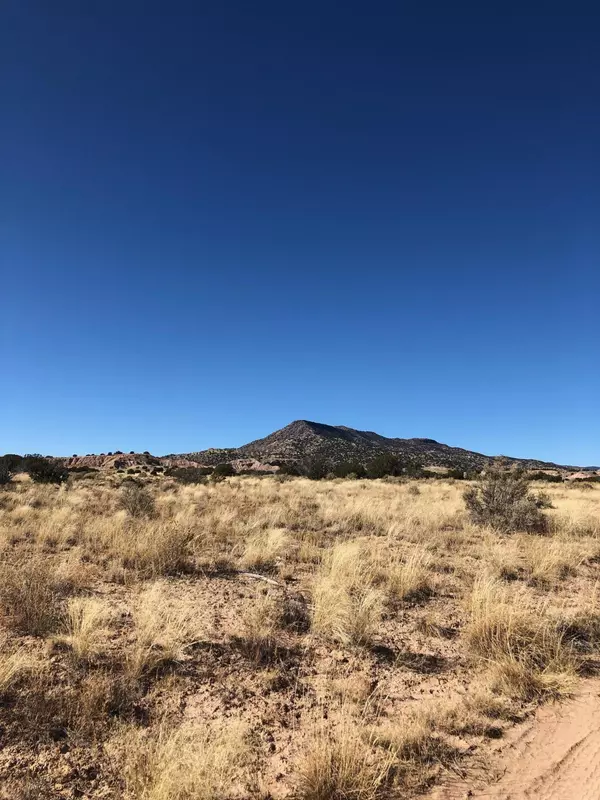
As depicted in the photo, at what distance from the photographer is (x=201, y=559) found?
8.66m

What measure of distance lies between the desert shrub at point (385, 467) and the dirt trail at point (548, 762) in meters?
38.0

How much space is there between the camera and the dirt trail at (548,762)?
126 inches

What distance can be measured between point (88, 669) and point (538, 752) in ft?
12.6

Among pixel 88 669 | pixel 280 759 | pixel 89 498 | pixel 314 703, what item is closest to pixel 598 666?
pixel 314 703

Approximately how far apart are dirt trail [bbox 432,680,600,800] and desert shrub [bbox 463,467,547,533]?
9017 millimetres

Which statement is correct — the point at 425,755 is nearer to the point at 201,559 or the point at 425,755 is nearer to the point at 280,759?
the point at 280,759

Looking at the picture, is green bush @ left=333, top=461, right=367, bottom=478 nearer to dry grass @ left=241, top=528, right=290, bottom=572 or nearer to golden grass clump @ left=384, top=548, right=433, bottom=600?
dry grass @ left=241, top=528, right=290, bottom=572

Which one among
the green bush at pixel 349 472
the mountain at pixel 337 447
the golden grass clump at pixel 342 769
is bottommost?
the golden grass clump at pixel 342 769

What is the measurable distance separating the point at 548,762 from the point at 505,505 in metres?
10.6

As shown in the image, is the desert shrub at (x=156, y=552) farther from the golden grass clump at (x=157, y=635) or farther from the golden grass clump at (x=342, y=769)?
the golden grass clump at (x=342, y=769)

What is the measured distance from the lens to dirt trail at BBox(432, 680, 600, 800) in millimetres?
3191

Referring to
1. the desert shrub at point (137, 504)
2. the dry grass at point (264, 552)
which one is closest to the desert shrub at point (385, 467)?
the desert shrub at point (137, 504)

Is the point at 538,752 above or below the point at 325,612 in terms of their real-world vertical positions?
below

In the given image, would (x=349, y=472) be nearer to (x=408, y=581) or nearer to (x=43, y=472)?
(x=43, y=472)
